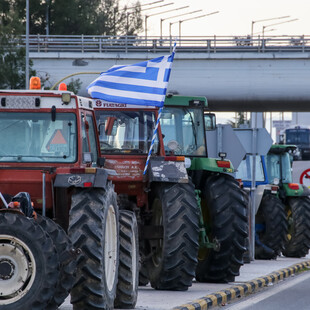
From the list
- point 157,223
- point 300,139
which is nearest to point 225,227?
point 157,223

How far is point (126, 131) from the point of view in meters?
16.9

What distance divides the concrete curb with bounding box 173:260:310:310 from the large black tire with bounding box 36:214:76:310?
2.26 metres

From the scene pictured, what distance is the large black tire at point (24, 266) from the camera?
10312mm

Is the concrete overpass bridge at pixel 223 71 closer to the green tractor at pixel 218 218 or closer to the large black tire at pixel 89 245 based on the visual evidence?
the green tractor at pixel 218 218

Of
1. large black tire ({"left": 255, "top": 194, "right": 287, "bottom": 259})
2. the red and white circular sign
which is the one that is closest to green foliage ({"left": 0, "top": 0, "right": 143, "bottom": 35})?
the red and white circular sign

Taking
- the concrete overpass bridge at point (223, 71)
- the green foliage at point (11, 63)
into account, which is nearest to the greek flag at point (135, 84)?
the green foliage at point (11, 63)

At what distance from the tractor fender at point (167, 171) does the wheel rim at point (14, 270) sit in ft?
17.5

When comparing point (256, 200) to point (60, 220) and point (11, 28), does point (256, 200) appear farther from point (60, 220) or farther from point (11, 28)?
point (11, 28)

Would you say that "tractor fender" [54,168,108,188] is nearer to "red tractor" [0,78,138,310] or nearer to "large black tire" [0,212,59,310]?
"red tractor" [0,78,138,310]

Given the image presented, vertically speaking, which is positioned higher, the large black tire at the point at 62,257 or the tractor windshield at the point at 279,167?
the large black tire at the point at 62,257

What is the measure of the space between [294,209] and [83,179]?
16.2 meters

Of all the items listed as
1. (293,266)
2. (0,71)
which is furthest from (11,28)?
(293,266)

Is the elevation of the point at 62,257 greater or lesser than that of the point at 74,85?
greater

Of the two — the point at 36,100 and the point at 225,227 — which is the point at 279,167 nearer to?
the point at 225,227
